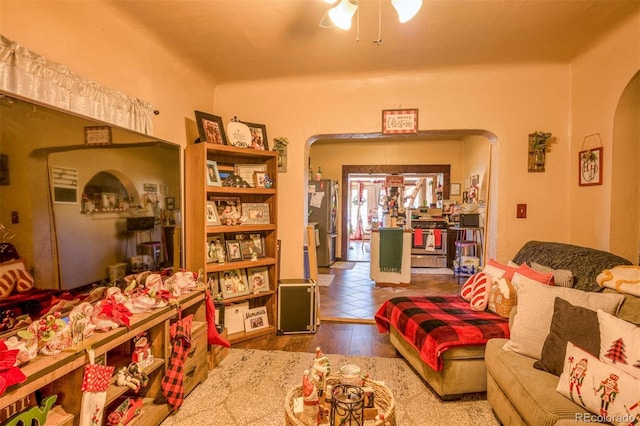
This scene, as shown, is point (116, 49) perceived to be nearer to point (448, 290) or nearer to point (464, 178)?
point (448, 290)

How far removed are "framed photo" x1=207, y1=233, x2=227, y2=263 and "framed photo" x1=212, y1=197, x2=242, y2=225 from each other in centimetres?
18

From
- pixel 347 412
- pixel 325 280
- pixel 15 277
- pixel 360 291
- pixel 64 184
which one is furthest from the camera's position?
pixel 325 280

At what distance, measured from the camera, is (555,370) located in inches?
63.3

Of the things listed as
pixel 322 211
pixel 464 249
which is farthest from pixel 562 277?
pixel 322 211

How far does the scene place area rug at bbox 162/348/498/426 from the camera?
1935 millimetres

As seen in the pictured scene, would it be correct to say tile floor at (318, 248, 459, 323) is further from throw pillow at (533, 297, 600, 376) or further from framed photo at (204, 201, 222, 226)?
throw pillow at (533, 297, 600, 376)

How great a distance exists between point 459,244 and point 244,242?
400 cm

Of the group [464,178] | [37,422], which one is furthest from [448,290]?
[37,422]

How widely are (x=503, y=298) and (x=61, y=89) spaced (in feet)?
10.1

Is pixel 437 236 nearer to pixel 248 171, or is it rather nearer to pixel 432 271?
pixel 432 271

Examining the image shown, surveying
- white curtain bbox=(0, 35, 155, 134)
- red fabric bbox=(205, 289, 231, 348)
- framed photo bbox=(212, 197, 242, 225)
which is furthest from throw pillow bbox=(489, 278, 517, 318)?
white curtain bbox=(0, 35, 155, 134)

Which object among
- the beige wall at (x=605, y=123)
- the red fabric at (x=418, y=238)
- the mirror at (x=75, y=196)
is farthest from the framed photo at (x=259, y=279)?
the red fabric at (x=418, y=238)

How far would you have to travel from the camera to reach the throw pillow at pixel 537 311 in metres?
1.72

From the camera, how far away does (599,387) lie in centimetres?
133
